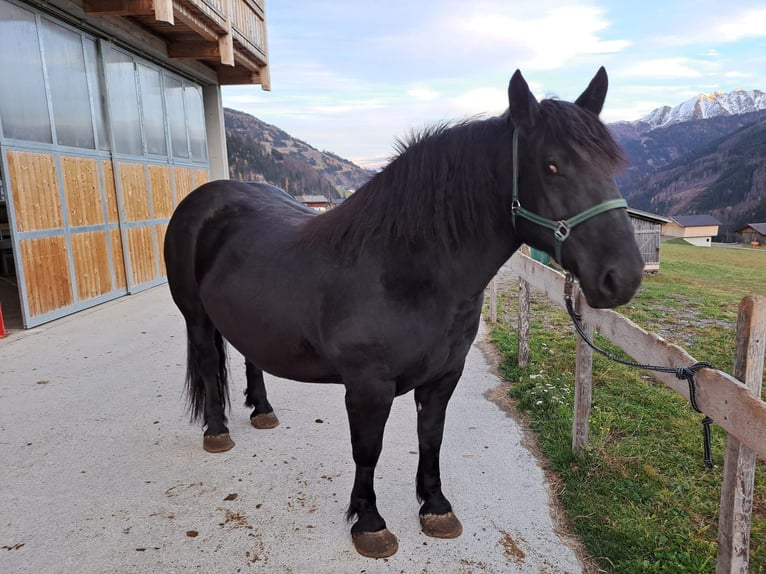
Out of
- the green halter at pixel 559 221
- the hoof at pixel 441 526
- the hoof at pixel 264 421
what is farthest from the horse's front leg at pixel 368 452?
the hoof at pixel 264 421

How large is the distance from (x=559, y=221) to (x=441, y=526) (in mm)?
1537

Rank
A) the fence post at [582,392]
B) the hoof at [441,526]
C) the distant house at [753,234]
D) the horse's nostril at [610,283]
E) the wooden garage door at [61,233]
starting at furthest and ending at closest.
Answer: the distant house at [753,234] → the wooden garage door at [61,233] → the fence post at [582,392] → the hoof at [441,526] → the horse's nostril at [610,283]

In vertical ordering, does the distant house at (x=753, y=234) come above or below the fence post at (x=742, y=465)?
below

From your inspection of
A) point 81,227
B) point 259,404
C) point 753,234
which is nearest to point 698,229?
point 753,234

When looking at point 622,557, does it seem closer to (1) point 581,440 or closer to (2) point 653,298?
(1) point 581,440

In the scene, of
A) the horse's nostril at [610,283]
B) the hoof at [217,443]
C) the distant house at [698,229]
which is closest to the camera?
the horse's nostril at [610,283]

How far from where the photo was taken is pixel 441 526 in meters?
2.19

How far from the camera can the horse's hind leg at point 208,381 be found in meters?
2.98

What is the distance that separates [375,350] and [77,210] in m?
6.28

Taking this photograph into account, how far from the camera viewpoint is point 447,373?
209 centimetres

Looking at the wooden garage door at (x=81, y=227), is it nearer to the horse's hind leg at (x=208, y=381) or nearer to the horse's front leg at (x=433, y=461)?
the horse's hind leg at (x=208, y=381)

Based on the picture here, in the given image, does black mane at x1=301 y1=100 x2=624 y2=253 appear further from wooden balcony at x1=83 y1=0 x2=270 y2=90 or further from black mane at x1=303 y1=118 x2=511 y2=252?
wooden balcony at x1=83 y1=0 x2=270 y2=90

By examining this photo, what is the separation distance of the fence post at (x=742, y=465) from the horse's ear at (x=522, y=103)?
940 millimetres

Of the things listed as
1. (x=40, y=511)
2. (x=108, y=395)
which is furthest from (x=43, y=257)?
(x=40, y=511)
